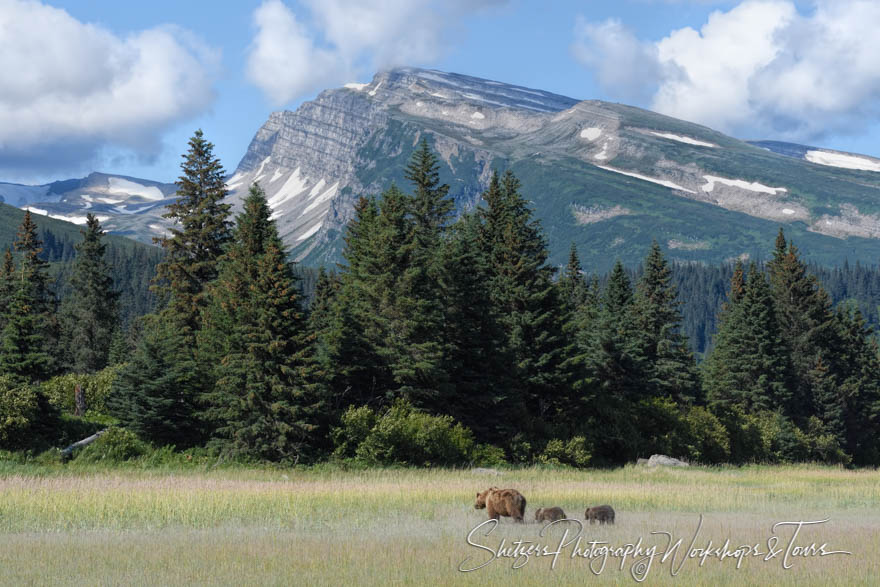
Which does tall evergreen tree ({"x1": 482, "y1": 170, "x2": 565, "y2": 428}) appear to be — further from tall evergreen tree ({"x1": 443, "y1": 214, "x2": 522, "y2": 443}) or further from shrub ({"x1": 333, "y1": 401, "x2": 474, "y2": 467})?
shrub ({"x1": 333, "y1": 401, "x2": 474, "y2": 467})

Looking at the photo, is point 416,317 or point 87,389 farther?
point 87,389

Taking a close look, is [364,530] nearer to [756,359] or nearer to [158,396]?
[158,396]

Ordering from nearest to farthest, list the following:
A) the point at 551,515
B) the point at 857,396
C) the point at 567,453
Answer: the point at 551,515 < the point at 567,453 < the point at 857,396

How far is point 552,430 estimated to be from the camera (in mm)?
47031

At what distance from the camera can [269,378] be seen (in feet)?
115

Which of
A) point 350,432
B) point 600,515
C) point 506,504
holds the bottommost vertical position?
point 600,515

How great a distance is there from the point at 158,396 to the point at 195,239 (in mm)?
15025

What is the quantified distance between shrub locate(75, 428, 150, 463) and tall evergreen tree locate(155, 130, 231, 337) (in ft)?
41.4

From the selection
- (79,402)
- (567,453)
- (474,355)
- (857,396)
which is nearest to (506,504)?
(474,355)

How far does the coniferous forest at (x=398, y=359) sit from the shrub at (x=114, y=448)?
14cm

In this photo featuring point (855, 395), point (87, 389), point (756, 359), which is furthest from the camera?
point (855, 395)

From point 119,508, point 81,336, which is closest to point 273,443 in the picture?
point 119,508

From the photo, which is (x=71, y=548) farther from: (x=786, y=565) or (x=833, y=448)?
(x=833, y=448)

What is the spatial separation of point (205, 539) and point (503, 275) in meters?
34.3
